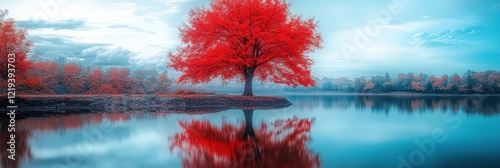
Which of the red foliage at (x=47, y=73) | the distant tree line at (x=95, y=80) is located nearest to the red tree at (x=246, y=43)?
the distant tree line at (x=95, y=80)

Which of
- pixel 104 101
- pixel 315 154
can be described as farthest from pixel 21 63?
pixel 315 154

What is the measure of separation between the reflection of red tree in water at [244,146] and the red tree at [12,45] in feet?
64.1

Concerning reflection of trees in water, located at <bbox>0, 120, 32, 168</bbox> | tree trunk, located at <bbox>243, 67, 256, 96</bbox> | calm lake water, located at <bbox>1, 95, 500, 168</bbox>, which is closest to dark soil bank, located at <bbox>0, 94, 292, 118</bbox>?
tree trunk, located at <bbox>243, 67, 256, 96</bbox>

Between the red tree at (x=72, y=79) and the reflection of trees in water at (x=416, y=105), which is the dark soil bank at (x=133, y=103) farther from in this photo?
the red tree at (x=72, y=79)

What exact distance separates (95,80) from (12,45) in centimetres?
1262

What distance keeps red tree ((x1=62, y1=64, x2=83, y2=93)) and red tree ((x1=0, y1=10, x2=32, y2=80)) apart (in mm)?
10067

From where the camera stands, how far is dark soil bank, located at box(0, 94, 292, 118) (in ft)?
70.9

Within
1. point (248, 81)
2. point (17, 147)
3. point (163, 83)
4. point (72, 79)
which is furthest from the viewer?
point (163, 83)

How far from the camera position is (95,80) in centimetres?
3841

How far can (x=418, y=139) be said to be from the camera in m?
10.5

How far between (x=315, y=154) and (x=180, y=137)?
180 inches

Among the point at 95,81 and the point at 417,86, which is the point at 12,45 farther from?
the point at 417,86

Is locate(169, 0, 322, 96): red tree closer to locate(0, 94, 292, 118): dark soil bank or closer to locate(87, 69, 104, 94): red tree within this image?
locate(0, 94, 292, 118): dark soil bank

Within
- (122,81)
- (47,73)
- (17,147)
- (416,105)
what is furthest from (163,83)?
(17,147)
